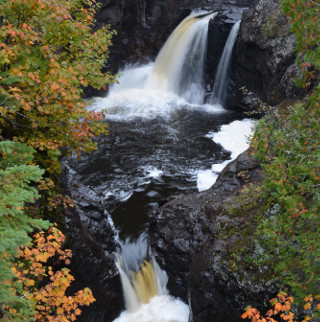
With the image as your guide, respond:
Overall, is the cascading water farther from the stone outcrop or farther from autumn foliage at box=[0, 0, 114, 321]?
autumn foliage at box=[0, 0, 114, 321]

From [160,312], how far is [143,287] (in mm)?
805

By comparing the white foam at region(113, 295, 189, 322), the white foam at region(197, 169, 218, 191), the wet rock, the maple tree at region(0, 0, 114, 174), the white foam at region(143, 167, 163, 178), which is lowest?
the white foam at region(113, 295, 189, 322)

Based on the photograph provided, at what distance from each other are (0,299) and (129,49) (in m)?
22.9

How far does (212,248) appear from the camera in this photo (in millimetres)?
6977

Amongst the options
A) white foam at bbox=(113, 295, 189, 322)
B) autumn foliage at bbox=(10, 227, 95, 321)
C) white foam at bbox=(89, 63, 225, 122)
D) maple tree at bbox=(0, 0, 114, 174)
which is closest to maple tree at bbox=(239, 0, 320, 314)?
autumn foliage at bbox=(10, 227, 95, 321)

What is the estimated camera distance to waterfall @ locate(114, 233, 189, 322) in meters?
8.30

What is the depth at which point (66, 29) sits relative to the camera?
6.44 metres

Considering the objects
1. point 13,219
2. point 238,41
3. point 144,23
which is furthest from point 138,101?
point 13,219

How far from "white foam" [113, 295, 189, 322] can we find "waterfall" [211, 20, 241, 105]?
13783mm

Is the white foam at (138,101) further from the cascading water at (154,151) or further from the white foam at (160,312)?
the white foam at (160,312)

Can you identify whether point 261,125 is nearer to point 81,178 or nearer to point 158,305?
point 158,305

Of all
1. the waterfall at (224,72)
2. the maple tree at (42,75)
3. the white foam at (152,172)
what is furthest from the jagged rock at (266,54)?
the maple tree at (42,75)

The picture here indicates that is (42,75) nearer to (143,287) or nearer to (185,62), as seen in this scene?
(143,287)

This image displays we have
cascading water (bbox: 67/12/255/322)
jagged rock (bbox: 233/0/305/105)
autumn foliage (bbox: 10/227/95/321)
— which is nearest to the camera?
autumn foliage (bbox: 10/227/95/321)
